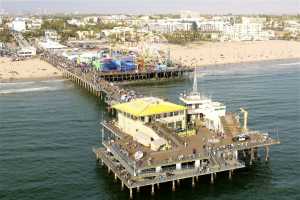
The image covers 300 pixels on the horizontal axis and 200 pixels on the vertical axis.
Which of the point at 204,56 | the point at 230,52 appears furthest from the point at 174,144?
the point at 230,52

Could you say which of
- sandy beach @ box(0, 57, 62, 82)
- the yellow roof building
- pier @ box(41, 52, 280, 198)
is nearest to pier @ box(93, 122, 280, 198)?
pier @ box(41, 52, 280, 198)

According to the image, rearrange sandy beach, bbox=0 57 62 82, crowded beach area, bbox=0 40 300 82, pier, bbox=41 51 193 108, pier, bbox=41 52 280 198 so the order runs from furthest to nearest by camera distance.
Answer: crowded beach area, bbox=0 40 300 82
sandy beach, bbox=0 57 62 82
pier, bbox=41 51 193 108
pier, bbox=41 52 280 198

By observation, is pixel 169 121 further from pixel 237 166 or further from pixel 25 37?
pixel 25 37

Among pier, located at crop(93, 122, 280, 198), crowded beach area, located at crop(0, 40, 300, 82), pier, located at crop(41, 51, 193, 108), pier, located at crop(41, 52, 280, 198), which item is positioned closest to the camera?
pier, located at crop(93, 122, 280, 198)

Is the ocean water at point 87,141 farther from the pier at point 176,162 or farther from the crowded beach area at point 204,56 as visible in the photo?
the crowded beach area at point 204,56

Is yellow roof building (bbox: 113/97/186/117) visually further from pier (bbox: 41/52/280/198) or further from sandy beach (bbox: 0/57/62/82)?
sandy beach (bbox: 0/57/62/82)
